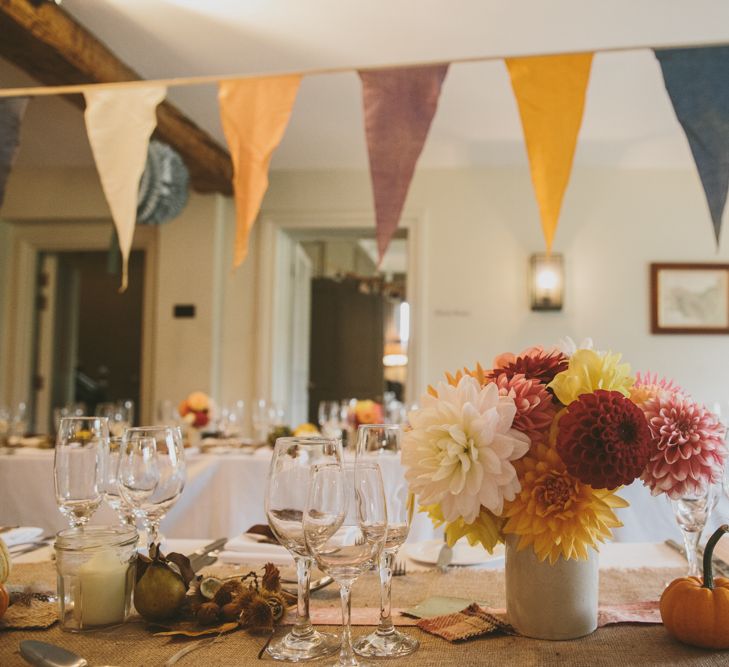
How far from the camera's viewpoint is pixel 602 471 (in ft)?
2.49

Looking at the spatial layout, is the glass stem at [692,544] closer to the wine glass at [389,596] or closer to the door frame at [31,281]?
the wine glass at [389,596]

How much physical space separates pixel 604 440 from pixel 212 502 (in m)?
2.37

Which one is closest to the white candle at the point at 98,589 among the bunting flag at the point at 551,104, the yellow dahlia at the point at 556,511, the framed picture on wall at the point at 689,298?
the yellow dahlia at the point at 556,511

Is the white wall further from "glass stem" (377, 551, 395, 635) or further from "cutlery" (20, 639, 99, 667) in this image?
"cutlery" (20, 639, 99, 667)

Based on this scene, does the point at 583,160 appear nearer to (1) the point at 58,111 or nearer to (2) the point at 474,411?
(1) the point at 58,111

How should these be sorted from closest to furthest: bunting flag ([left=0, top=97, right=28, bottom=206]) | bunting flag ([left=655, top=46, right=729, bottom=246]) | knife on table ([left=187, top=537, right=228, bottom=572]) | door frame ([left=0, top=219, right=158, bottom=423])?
1. knife on table ([left=187, top=537, right=228, bottom=572])
2. bunting flag ([left=655, top=46, right=729, bottom=246])
3. bunting flag ([left=0, top=97, right=28, bottom=206])
4. door frame ([left=0, top=219, right=158, bottom=423])

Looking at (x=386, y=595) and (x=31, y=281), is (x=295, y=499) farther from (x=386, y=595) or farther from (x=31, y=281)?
(x=31, y=281)

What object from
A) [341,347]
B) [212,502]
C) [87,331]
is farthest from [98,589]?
[87,331]

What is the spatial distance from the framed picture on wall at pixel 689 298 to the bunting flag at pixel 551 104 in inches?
117

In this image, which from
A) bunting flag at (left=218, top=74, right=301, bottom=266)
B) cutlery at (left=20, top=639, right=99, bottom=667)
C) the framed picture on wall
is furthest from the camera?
the framed picture on wall

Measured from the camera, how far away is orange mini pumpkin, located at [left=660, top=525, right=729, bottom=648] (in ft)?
2.66

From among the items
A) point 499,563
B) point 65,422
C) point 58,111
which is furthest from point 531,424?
point 58,111

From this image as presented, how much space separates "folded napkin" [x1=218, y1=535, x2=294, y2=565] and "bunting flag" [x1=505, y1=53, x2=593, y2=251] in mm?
1344

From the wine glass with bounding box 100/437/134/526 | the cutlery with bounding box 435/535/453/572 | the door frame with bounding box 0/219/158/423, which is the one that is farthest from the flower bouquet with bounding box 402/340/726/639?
the door frame with bounding box 0/219/158/423
